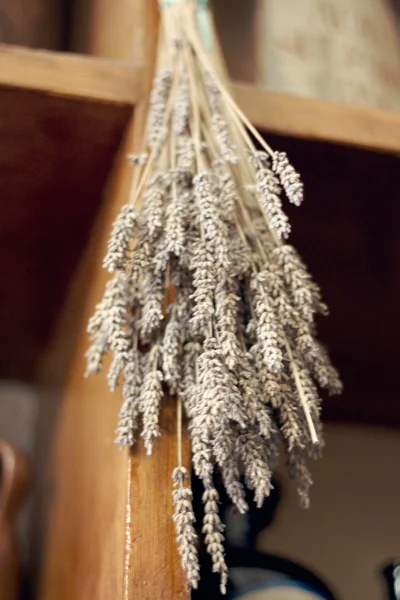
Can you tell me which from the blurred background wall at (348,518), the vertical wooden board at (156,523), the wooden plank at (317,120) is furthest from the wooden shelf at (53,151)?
the blurred background wall at (348,518)

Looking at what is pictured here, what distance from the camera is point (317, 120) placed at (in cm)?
61

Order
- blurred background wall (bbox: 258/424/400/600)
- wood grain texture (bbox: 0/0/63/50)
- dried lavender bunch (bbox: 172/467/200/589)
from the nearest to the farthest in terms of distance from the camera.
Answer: dried lavender bunch (bbox: 172/467/200/589) < wood grain texture (bbox: 0/0/63/50) < blurred background wall (bbox: 258/424/400/600)

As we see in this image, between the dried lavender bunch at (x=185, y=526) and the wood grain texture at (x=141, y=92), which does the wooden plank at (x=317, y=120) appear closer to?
the wood grain texture at (x=141, y=92)

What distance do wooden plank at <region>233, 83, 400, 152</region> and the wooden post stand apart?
0.10 m

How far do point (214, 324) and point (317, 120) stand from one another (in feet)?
0.89

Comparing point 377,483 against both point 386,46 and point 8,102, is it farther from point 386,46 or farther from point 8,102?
point 8,102

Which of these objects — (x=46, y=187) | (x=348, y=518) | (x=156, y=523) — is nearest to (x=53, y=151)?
(x=46, y=187)

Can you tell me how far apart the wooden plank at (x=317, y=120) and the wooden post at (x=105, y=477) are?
10 centimetres

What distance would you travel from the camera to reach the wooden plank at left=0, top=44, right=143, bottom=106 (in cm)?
55

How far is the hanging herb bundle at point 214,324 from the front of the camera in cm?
40

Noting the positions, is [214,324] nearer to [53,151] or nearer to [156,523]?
[156,523]

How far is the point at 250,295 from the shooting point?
45 cm

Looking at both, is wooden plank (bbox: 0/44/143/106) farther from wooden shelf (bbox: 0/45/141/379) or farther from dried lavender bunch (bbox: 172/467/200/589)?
dried lavender bunch (bbox: 172/467/200/589)

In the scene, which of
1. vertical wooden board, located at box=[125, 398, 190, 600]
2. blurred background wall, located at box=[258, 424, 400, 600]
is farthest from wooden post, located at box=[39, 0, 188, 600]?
blurred background wall, located at box=[258, 424, 400, 600]
